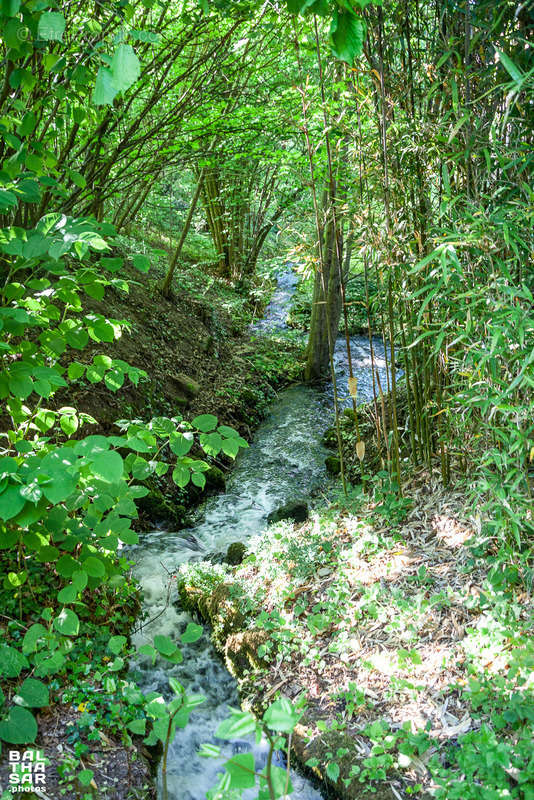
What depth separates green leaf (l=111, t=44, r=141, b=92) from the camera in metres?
0.85

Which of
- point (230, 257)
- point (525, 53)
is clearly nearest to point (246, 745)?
point (525, 53)

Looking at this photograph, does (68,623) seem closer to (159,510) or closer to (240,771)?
(240,771)

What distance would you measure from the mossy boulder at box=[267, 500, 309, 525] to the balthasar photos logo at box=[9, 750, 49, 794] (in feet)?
7.31

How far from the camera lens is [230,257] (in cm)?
980

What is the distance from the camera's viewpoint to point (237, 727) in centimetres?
71

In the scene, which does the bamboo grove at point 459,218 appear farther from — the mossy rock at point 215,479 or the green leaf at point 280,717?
the mossy rock at point 215,479

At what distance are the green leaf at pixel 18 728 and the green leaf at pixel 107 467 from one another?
0.72 meters

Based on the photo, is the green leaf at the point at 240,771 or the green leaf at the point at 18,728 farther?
the green leaf at the point at 18,728

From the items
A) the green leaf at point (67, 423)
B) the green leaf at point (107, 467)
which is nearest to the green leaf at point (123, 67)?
the green leaf at point (107, 467)

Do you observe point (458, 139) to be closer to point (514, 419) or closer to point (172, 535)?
point (514, 419)

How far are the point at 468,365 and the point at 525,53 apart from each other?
1.14m

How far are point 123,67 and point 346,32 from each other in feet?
1.46

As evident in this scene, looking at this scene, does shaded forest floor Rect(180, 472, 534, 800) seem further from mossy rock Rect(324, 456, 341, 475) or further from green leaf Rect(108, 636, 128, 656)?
mossy rock Rect(324, 456, 341, 475)

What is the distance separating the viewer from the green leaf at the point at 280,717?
72 centimetres
